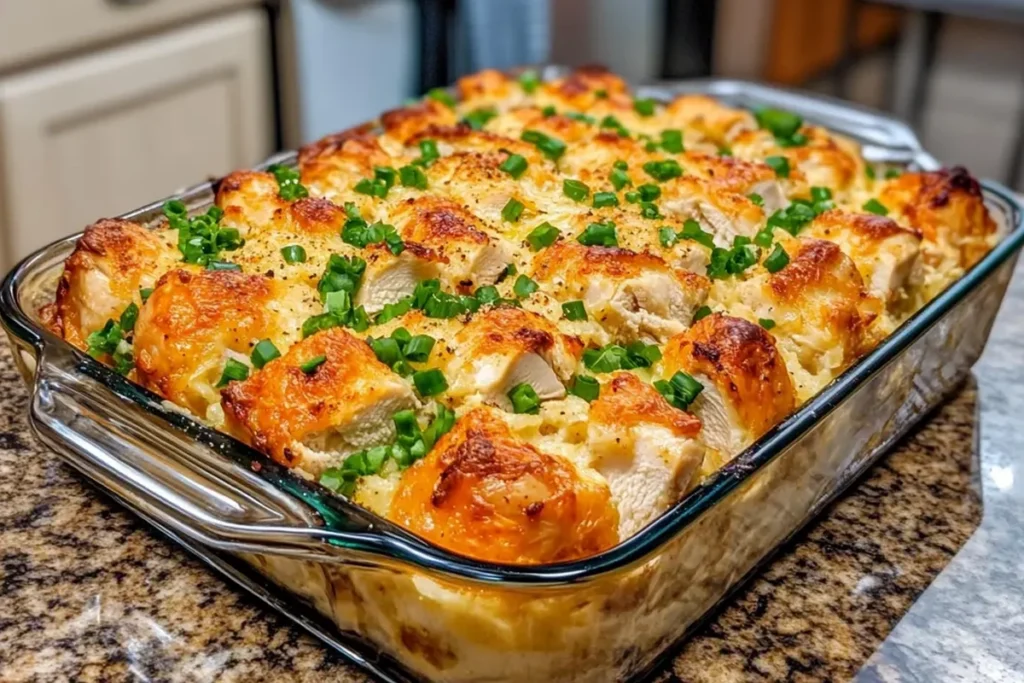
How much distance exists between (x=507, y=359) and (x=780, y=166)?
2.19ft

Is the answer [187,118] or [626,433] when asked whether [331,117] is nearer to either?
[187,118]

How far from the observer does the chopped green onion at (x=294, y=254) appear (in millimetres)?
1160

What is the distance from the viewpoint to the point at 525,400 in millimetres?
979

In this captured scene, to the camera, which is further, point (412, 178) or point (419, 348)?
point (412, 178)

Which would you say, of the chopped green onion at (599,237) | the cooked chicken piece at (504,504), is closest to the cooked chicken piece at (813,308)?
the chopped green onion at (599,237)

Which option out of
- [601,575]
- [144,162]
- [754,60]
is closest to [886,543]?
[601,575]

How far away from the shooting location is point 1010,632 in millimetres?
992

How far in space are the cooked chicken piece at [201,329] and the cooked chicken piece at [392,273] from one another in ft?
0.23

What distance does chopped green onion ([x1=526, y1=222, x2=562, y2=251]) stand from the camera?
1.23 m

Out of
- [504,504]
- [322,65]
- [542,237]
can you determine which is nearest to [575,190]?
[542,237]

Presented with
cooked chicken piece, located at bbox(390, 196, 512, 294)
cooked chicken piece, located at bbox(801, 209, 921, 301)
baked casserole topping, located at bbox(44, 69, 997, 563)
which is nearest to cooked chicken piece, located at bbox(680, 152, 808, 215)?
baked casserole topping, located at bbox(44, 69, 997, 563)

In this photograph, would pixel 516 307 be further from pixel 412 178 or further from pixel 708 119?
pixel 708 119

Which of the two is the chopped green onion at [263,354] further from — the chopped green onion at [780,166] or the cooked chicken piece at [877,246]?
the chopped green onion at [780,166]

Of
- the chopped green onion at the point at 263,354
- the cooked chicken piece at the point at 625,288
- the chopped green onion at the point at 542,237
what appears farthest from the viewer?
the chopped green onion at the point at 542,237
